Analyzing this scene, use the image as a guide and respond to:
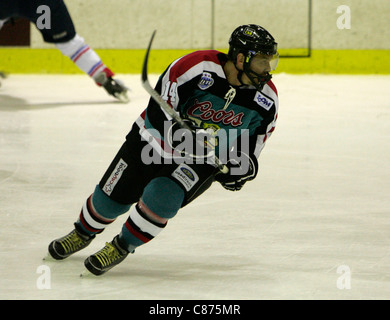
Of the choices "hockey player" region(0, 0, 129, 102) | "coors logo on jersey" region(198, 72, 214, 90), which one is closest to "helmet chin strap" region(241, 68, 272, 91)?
"coors logo on jersey" region(198, 72, 214, 90)

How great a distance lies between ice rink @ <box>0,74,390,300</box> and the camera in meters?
2.38

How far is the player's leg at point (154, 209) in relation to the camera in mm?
2398

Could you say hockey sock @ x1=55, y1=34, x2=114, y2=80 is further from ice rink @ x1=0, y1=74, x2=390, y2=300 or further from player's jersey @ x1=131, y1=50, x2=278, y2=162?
player's jersey @ x1=131, y1=50, x2=278, y2=162

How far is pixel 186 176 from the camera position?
245cm

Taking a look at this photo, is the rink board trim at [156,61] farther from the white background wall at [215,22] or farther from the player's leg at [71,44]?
the player's leg at [71,44]

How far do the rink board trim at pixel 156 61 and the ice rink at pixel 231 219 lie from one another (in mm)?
2134

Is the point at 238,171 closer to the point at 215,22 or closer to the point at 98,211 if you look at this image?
the point at 98,211

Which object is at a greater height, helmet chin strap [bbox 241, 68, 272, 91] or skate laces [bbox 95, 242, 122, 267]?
helmet chin strap [bbox 241, 68, 272, 91]

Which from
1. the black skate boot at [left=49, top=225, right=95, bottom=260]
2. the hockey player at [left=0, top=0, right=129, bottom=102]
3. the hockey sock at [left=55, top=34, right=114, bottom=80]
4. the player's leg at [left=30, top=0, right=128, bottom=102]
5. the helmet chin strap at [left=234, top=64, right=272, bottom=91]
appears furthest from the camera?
the hockey sock at [left=55, top=34, right=114, bottom=80]

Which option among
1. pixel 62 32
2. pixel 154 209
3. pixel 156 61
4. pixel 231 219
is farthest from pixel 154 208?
pixel 156 61

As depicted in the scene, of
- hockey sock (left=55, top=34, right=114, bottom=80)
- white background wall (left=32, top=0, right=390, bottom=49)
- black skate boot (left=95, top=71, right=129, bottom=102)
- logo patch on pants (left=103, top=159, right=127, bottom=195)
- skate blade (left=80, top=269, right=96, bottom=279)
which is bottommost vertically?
white background wall (left=32, top=0, right=390, bottom=49)

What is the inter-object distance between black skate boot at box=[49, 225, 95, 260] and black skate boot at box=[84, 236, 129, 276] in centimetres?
17

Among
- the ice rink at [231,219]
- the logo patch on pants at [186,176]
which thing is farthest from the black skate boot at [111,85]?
the logo patch on pants at [186,176]
